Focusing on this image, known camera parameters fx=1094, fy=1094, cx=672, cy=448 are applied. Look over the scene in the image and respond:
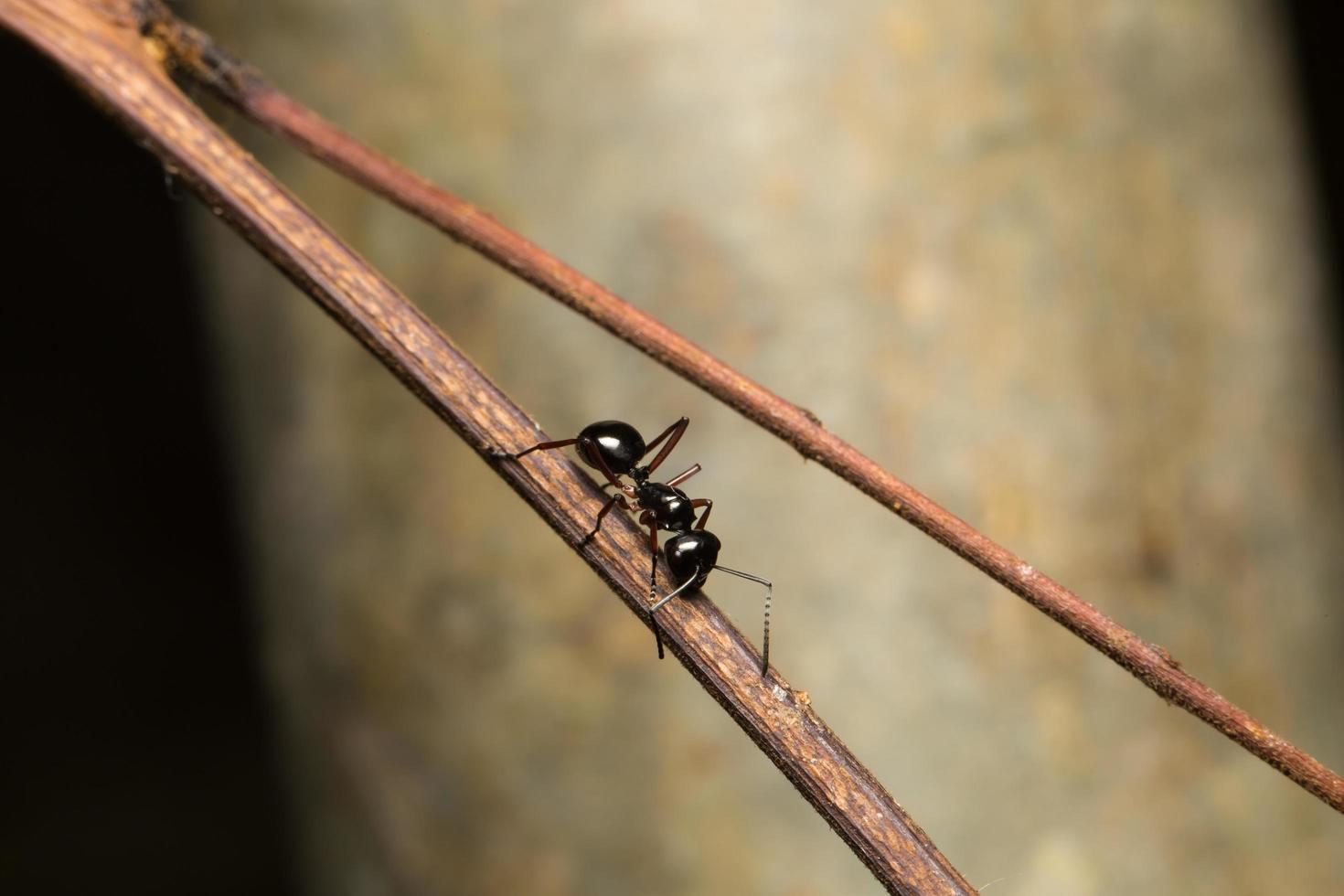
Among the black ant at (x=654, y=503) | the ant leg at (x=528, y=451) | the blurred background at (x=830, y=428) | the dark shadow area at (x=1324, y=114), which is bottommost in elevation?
the ant leg at (x=528, y=451)

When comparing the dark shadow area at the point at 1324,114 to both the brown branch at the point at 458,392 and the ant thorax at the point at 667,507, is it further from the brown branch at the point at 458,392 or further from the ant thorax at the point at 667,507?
the brown branch at the point at 458,392

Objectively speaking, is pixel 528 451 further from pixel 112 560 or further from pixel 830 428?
pixel 112 560

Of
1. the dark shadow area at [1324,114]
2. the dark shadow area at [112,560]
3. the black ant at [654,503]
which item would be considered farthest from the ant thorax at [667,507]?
the dark shadow area at [112,560]

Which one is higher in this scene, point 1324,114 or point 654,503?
point 1324,114

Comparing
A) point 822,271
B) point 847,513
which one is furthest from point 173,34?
point 847,513

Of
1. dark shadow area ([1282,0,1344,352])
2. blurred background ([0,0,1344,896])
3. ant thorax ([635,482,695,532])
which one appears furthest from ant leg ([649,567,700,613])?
dark shadow area ([1282,0,1344,352])

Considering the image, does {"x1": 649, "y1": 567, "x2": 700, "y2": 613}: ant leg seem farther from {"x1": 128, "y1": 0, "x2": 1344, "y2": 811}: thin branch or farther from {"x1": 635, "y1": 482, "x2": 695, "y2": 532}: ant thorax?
{"x1": 635, "y1": 482, "x2": 695, "y2": 532}: ant thorax

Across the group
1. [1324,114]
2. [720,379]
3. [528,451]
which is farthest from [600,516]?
[1324,114]
